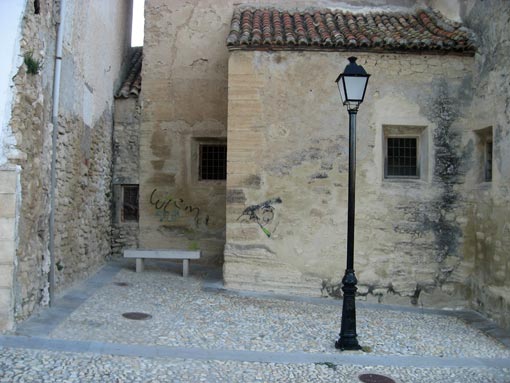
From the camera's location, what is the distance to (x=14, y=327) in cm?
640

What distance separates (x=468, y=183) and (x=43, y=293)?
7.65 m

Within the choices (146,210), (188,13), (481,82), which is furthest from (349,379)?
(188,13)

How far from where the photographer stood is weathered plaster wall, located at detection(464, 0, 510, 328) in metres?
8.38

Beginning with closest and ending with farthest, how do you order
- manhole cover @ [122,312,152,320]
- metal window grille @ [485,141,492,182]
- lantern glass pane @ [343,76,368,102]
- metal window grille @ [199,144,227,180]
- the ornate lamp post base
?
the ornate lamp post base, lantern glass pane @ [343,76,368,102], manhole cover @ [122,312,152,320], metal window grille @ [485,141,492,182], metal window grille @ [199,144,227,180]

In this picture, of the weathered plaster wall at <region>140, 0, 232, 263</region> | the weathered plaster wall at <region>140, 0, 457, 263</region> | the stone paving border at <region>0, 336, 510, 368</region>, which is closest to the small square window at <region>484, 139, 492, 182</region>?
the stone paving border at <region>0, 336, 510, 368</region>

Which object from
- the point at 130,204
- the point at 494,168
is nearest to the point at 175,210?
the point at 130,204

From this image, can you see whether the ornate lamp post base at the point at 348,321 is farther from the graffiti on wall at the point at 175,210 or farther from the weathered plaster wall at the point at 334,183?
the graffiti on wall at the point at 175,210

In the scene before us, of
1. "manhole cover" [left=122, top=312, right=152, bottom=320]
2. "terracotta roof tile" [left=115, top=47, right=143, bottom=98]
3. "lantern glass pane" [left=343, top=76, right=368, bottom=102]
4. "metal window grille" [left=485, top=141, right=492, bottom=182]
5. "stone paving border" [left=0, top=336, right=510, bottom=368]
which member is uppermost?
"terracotta roof tile" [left=115, top=47, right=143, bottom=98]

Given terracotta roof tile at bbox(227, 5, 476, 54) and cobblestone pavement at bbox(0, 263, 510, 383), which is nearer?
cobblestone pavement at bbox(0, 263, 510, 383)

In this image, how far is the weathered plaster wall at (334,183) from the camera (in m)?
9.70

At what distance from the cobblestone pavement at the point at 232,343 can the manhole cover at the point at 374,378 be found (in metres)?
0.10

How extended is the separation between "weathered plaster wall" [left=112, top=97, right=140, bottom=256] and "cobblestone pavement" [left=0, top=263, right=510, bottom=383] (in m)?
3.39

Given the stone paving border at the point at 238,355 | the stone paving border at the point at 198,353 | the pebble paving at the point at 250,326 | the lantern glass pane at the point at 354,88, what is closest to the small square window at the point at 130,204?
the pebble paving at the point at 250,326

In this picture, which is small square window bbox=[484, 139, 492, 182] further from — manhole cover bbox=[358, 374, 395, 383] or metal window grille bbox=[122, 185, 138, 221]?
metal window grille bbox=[122, 185, 138, 221]
